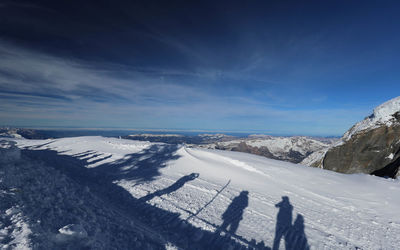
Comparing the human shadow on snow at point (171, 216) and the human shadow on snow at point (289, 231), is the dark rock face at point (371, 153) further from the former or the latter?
the human shadow on snow at point (171, 216)

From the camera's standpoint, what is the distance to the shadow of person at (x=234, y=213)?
6.28 meters

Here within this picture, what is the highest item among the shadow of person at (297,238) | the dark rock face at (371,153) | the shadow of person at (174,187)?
the dark rock face at (371,153)

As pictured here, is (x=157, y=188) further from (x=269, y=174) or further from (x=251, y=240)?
(x=269, y=174)

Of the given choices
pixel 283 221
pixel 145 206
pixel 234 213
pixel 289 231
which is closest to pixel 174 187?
pixel 145 206

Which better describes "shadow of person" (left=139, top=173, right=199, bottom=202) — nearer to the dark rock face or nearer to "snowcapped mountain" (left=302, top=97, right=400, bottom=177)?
the dark rock face

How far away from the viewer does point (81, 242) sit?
12.2ft

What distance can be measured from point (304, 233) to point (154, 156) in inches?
492

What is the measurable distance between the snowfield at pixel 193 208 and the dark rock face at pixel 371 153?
239 inches

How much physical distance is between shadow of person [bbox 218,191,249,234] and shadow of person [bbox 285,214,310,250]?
1.67m

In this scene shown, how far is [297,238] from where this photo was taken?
5.80 metres

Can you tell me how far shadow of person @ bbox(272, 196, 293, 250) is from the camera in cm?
584

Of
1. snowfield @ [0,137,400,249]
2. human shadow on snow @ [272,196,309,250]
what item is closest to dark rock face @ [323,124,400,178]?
snowfield @ [0,137,400,249]

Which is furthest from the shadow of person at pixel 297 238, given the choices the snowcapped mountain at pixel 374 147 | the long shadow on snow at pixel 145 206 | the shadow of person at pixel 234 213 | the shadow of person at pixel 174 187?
the snowcapped mountain at pixel 374 147

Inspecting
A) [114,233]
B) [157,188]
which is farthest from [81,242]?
[157,188]
